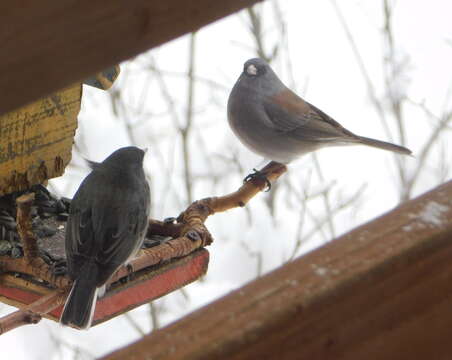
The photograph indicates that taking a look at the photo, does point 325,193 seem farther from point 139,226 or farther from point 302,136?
point 139,226

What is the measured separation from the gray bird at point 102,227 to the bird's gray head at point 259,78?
1166 millimetres

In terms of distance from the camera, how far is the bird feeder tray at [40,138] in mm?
2299

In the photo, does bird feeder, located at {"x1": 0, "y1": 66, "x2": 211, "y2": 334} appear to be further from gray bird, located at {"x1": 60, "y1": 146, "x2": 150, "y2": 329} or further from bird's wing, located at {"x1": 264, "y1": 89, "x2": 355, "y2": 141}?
bird's wing, located at {"x1": 264, "y1": 89, "x2": 355, "y2": 141}

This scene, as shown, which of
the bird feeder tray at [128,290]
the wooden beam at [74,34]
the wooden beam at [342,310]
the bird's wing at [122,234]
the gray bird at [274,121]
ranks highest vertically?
the gray bird at [274,121]

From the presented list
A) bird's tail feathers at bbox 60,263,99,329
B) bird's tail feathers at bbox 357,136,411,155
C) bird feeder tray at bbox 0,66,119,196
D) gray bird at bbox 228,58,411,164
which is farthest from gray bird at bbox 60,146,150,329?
bird's tail feathers at bbox 357,136,411,155

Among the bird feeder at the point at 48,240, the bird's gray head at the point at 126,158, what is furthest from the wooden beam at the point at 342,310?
the bird's gray head at the point at 126,158

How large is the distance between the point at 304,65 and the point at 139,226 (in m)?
3.45

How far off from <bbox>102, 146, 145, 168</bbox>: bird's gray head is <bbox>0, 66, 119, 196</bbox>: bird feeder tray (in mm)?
157

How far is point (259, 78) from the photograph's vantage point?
3.76m

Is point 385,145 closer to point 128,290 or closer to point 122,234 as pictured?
point 122,234

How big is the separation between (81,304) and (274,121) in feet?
6.72

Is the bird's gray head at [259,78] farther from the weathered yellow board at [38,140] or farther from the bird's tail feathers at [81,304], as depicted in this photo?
the bird's tail feathers at [81,304]

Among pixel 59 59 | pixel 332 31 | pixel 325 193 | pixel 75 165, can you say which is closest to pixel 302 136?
pixel 325 193

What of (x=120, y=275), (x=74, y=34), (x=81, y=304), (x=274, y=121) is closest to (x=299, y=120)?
(x=274, y=121)
